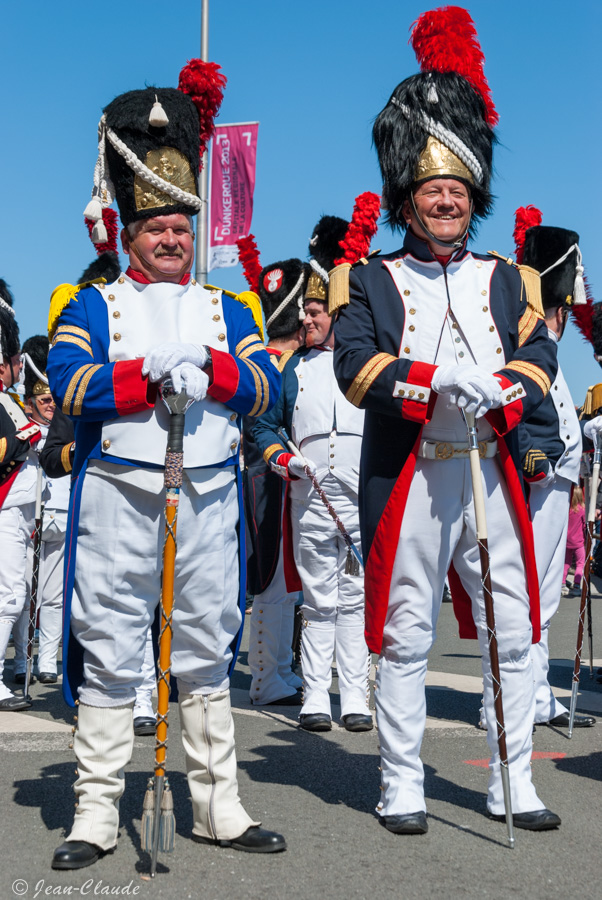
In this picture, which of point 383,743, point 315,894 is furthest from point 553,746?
point 315,894

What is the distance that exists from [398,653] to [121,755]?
3.17 ft

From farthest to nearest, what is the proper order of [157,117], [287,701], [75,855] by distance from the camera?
[287,701] < [157,117] < [75,855]

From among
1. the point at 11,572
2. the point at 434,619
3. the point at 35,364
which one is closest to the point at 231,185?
the point at 35,364

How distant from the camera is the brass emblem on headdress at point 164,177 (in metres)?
3.52

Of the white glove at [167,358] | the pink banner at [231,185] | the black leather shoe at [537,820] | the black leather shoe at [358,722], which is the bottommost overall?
Result: the black leather shoe at [358,722]

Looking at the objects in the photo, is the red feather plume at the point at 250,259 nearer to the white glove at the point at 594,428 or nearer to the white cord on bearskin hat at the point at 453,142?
the white glove at the point at 594,428

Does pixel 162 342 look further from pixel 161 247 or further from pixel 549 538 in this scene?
pixel 549 538

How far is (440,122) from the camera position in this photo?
3.84 metres

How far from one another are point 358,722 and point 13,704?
6.09ft

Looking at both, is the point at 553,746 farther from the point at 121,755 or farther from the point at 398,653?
the point at 121,755

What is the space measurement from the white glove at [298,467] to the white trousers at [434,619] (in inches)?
74.7

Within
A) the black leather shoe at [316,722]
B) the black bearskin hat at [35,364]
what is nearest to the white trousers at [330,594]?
the black leather shoe at [316,722]

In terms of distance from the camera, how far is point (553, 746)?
4.81 m

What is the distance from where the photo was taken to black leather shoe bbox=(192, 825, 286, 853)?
3.27m
